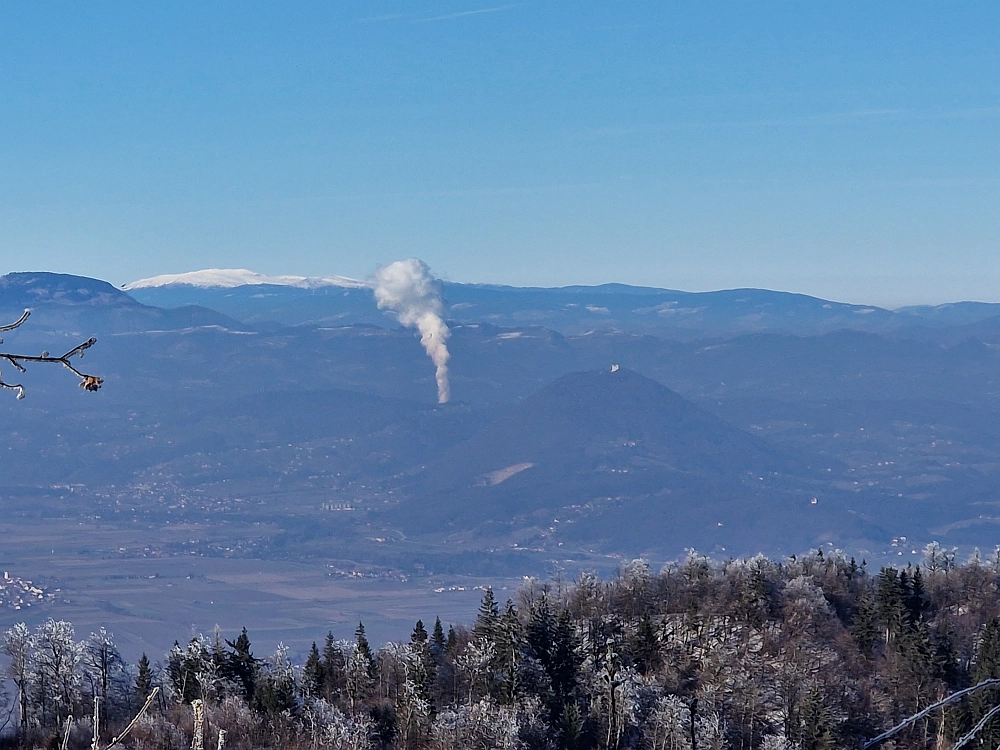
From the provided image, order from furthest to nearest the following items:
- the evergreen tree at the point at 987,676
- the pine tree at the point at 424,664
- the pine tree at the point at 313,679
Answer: the pine tree at the point at 313,679, the pine tree at the point at 424,664, the evergreen tree at the point at 987,676

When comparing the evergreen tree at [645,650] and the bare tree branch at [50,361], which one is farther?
the evergreen tree at [645,650]

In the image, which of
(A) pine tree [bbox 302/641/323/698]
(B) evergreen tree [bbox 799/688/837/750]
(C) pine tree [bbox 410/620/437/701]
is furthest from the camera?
(A) pine tree [bbox 302/641/323/698]

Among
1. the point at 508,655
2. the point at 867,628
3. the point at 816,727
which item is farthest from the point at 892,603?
the point at 508,655

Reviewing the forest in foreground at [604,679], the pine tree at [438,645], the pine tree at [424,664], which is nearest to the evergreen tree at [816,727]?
the forest in foreground at [604,679]

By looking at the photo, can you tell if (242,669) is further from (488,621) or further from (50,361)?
(50,361)

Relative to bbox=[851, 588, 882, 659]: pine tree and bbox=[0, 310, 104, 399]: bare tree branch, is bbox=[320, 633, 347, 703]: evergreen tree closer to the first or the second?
bbox=[851, 588, 882, 659]: pine tree

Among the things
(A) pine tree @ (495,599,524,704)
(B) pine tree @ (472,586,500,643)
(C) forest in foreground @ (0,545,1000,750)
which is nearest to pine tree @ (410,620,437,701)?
(C) forest in foreground @ (0,545,1000,750)

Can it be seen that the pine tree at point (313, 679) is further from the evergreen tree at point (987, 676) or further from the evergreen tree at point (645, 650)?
the evergreen tree at point (987, 676)

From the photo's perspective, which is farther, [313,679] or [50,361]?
[313,679]
